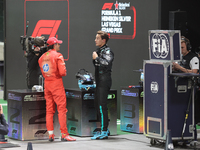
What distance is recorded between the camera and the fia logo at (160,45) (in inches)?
277

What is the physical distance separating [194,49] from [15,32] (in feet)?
15.3

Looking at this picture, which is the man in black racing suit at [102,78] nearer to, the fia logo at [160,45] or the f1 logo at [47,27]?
the fia logo at [160,45]

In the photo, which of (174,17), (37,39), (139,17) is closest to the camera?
(37,39)

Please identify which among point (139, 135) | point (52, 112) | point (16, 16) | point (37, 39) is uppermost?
point (16, 16)

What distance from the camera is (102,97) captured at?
7.92 m

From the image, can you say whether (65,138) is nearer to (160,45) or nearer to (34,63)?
(34,63)

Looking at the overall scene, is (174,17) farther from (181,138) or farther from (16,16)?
(16,16)

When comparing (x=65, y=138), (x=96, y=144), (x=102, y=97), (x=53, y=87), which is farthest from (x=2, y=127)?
(x=102, y=97)

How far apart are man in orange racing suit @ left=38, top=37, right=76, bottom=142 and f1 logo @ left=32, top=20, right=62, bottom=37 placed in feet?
12.2

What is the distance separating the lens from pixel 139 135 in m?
8.68

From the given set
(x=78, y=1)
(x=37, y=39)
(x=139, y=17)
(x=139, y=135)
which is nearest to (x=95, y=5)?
(x=78, y=1)

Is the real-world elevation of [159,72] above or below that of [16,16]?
below

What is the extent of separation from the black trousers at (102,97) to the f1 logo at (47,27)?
153 inches

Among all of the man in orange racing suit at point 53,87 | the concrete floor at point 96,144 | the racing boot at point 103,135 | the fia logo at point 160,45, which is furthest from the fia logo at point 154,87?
the man in orange racing suit at point 53,87
